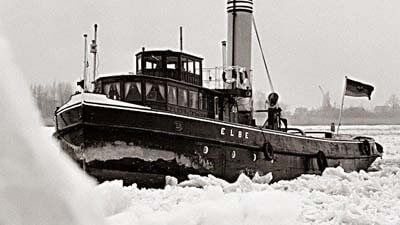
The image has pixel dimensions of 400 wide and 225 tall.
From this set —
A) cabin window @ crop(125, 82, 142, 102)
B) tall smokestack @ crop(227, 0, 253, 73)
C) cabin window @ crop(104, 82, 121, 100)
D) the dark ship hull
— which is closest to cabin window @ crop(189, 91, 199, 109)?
the dark ship hull

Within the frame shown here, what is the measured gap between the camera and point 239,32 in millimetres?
24953

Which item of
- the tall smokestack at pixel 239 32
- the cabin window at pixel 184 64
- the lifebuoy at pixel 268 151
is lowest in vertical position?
the lifebuoy at pixel 268 151

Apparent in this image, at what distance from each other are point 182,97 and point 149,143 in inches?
86.2

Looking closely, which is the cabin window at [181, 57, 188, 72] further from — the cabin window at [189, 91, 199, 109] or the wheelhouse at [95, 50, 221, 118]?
the cabin window at [189, 91, 199, 109]

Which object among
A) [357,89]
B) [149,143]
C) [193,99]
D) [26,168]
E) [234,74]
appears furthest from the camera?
[357,89]

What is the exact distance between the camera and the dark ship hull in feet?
49.4

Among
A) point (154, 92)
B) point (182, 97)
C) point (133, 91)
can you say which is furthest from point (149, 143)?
point (182, 97)

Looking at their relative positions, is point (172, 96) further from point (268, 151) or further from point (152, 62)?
point (268, 151)

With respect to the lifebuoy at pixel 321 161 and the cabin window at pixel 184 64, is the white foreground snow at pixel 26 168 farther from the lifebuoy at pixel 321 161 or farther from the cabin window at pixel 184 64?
the lifebuoy at pixel 321 161

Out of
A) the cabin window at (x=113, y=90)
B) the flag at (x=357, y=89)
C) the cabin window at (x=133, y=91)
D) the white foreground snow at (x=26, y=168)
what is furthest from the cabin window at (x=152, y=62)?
the white foreground snow at (x=26, y=168)

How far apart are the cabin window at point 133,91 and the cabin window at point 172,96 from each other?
799 mm

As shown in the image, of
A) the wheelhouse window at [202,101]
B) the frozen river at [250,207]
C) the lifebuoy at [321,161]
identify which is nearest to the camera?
the frozen river at [250,207]

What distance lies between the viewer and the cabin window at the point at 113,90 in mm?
16703

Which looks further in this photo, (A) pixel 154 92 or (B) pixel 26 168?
(A) pixel 154 92
